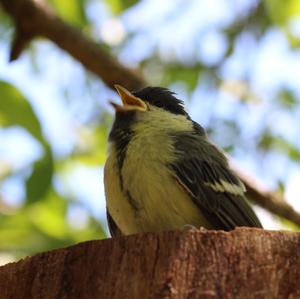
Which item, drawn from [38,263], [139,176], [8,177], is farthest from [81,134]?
[38,263]

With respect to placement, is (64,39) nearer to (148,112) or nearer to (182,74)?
(182,74)

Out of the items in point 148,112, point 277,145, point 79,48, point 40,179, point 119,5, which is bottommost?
point 40,179

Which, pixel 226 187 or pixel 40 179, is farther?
pixel 40 179

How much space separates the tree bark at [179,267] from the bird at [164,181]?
1.98ft

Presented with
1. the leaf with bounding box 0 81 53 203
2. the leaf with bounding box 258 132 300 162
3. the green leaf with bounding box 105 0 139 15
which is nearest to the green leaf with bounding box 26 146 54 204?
the leaf with bounding box 0 81 53 203

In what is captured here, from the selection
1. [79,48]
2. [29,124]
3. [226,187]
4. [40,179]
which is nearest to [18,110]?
[29,124]

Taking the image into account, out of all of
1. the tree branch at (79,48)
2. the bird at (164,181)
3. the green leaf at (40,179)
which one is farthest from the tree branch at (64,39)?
the bird at (164,181)

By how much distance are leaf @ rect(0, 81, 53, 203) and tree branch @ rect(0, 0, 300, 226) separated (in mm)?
632

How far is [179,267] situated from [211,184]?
1077 millimetres

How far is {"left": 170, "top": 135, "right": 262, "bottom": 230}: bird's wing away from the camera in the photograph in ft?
9.90

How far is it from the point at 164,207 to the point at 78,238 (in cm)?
181

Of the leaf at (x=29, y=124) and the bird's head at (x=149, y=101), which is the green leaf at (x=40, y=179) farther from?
the bird's head at (x=149, y=101)

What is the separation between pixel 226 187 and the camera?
10.6 ft

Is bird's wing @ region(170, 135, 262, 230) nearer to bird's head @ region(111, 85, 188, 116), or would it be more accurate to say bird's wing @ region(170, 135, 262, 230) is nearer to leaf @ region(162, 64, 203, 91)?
bird's head @ region(111, 85, 188, 116)
